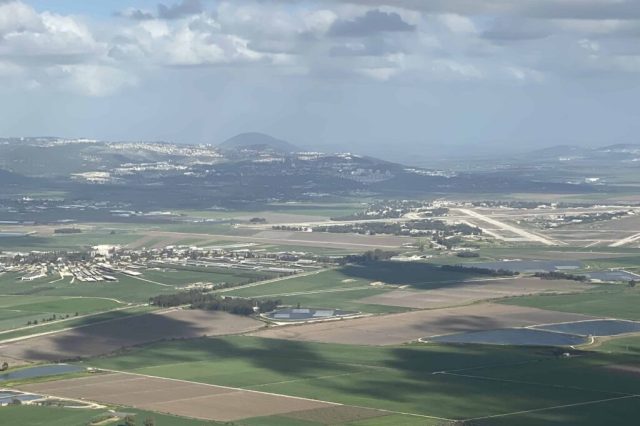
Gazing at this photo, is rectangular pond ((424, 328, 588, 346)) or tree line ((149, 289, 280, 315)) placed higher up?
tree line ((149, 289, 280, 315))

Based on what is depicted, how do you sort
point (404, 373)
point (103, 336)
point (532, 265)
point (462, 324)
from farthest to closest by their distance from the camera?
point (532, 265)
point (462, 324)
point (103, 336)
point (404, 373)

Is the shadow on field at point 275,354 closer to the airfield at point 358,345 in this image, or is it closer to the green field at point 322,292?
the airfield at point 358,345

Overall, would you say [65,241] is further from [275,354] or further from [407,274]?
[275,354]

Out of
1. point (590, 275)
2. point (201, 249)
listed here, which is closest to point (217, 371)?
point (590, 275)

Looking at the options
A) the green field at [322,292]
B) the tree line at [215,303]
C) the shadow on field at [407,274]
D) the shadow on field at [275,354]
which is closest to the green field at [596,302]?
the green field at [322,292]

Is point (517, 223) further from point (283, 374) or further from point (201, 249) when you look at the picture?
point (283, 374)

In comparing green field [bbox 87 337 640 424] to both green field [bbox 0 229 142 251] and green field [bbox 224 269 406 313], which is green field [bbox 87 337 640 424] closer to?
green field [bbox 224 269 406 313]

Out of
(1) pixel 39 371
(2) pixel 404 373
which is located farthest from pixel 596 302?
(1) pixel 39 371

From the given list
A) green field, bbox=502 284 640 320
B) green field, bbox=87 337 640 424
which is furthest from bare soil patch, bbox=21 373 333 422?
green field, bbox=502 284 640 320
